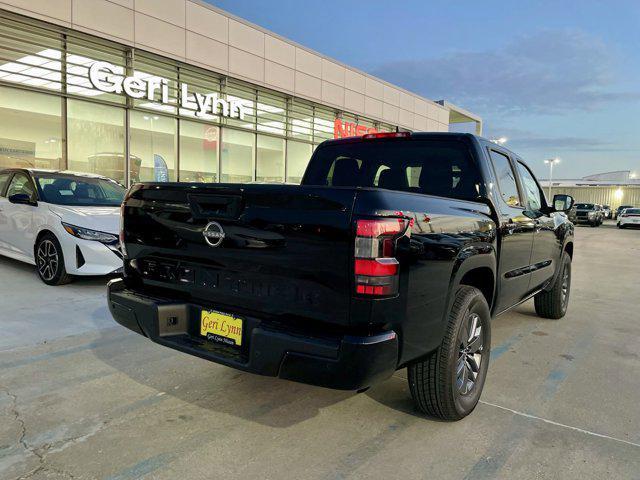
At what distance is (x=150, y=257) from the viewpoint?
10.4ft

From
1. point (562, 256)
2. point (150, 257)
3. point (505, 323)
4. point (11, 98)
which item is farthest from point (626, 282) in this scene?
point (11, 98)

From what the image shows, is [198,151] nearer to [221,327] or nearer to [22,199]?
[22,199]

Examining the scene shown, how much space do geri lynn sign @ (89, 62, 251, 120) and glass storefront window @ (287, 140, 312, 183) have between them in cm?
296

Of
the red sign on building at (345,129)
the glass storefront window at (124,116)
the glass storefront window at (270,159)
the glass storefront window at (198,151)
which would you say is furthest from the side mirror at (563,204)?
the red sign on building at (345,129)

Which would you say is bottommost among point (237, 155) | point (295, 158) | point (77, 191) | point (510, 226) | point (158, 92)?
point (510, 226)

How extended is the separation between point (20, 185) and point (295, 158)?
13829mm

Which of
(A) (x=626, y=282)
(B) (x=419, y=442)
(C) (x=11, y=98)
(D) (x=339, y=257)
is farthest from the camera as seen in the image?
(C) (x=11, y=98)

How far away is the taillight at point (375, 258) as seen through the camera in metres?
2.27

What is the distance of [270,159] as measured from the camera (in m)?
19.4

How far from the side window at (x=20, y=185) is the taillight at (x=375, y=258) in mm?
6442

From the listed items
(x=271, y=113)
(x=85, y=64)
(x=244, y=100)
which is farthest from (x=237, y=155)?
(x=85, y=64)

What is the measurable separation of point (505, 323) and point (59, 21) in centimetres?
1296

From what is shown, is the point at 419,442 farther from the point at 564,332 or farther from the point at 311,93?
the point at 311,93

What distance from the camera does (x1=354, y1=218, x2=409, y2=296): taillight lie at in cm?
227
